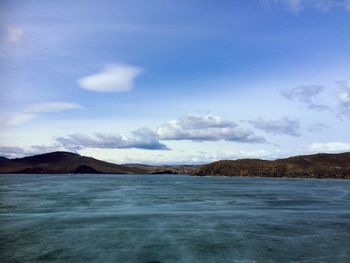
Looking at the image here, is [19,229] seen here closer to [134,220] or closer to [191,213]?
[134,220]

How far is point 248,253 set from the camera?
942 inches

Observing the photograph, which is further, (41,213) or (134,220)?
(41,213)

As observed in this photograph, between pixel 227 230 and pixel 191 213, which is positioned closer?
pixel 227 230

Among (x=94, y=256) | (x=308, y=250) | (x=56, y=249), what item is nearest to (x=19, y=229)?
(x=56, y=249)

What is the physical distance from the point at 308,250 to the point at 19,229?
2208 cm

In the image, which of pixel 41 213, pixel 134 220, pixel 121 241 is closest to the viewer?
pixel 121 241

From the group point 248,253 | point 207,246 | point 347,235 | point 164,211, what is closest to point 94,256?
point 207,246

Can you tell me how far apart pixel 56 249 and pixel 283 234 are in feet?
53.4

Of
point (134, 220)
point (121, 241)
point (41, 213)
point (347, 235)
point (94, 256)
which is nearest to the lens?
point (94, 256)

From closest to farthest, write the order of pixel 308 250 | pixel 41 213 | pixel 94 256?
pixel 94 256
pixel 308 250
pixel 41 213

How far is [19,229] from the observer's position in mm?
32469

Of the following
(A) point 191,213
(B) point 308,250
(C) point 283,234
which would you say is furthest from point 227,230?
(A) point 191,213

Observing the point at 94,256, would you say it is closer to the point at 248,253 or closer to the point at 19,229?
the point at 248,253

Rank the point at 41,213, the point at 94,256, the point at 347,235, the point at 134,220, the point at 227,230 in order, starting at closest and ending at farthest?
the point at 94,256 → the point at 347,235 → the point at 227,230 → the point at 134,220 → the point at 41,213
